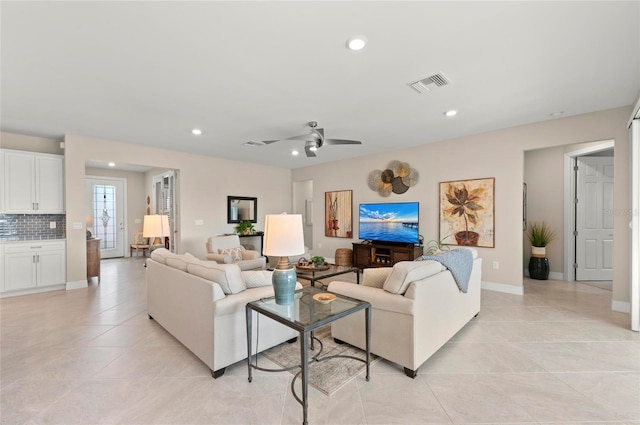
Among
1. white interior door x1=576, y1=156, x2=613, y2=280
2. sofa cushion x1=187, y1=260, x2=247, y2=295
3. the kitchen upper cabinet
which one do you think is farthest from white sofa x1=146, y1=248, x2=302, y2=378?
white interior door x1=576, y1=156, x2=613, y2=280

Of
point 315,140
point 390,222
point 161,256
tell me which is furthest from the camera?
point 390,222

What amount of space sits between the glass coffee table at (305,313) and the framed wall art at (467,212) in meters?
3.29

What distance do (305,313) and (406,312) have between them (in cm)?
75

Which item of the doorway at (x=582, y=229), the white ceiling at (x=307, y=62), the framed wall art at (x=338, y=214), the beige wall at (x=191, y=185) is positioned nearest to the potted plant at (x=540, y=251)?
the doorway at (x=582, y=229)

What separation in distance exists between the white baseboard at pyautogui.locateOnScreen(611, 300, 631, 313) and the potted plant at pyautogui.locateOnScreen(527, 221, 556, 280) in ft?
5.14

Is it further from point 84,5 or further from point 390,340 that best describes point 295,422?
point 84,5

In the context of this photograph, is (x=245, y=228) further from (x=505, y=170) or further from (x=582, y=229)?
(x=582, y=229)

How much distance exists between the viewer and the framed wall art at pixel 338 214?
647 cm

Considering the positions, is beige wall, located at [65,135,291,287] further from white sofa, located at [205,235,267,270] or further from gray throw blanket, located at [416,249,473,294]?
gray throw blanket, located at [416,249,473,294]

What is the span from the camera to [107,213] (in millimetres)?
7789

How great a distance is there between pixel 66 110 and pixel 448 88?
4488mm

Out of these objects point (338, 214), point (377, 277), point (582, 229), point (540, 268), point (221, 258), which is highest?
point (338, 214)

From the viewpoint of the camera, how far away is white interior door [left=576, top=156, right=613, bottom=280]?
4.90m

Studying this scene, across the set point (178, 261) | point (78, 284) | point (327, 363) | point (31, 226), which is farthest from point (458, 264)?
point (31, 226)
